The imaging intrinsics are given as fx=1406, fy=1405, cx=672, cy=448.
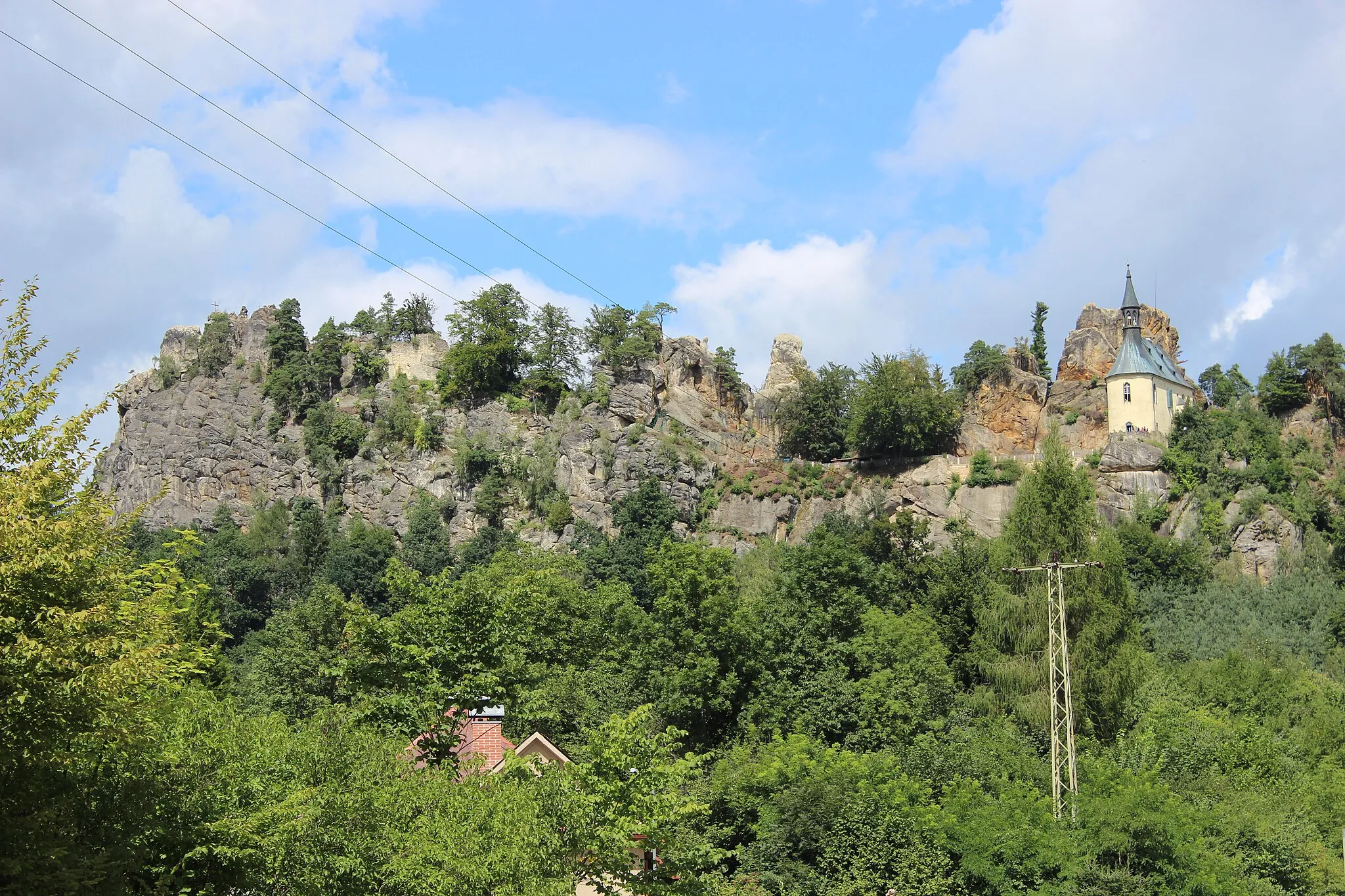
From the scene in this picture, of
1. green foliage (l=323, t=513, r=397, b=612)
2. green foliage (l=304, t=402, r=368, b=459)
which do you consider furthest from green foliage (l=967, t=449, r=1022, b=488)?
green foliage (l=304, t=402, r=368, b=459)

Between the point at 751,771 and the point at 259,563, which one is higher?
the point at 259,563

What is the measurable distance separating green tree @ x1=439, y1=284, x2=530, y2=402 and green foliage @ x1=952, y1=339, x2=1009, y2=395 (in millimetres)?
26441

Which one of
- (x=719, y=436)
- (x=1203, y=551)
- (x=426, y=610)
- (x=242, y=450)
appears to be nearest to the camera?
(x=426, y=610)

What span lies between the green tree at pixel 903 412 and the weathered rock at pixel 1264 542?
16214mm

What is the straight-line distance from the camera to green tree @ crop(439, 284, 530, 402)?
84.6 meters

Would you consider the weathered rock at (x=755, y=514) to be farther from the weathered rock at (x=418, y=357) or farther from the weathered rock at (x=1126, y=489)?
the weathered rock at (x=418, y=357)

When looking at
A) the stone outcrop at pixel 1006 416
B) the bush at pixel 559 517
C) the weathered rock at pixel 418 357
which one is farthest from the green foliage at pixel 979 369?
the weathered rock at pixel 418 357

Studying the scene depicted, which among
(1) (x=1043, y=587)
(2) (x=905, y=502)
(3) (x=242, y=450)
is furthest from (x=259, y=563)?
(1) (x=1043, y=587)

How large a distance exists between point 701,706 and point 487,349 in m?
45.0

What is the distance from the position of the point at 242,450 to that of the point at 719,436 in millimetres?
31178

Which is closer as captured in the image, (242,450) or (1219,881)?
(1219,881)

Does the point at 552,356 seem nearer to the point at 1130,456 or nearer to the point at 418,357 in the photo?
the point at 418,357

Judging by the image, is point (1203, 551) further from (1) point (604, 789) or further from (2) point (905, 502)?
(1) point (604, 789)

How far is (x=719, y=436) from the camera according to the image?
83375mm
